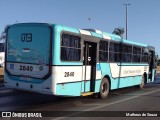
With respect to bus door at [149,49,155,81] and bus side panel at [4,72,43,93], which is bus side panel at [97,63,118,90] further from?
bus door at [149,49,155,81]

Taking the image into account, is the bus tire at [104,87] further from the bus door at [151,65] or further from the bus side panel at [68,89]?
the bus door at [151,65]

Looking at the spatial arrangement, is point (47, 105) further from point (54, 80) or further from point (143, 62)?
point (143, 62)

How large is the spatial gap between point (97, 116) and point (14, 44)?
4.33 metres

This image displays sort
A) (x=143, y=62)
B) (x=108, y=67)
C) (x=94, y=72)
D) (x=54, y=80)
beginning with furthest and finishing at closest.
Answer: (x=143, y=62)
(x=108, y=67)
(x=94, y=72)
(x=54, y=80)

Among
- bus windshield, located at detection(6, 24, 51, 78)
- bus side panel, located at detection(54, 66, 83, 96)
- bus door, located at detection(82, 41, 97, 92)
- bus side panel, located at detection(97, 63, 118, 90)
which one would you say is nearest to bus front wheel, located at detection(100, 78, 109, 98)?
bus side panel, located at detection(97, 63, 118, 90)

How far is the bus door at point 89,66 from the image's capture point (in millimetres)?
13164

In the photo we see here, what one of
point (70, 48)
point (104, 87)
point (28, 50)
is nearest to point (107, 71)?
point (104, 87)

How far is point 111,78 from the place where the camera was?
50.8 feet

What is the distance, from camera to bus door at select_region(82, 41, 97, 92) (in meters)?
13.2

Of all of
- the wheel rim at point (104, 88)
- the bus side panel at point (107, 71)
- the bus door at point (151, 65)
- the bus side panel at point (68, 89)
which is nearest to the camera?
the bus side panel at point (68, 89)

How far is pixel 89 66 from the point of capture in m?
13.6

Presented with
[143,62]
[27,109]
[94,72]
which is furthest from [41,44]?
[143,62]

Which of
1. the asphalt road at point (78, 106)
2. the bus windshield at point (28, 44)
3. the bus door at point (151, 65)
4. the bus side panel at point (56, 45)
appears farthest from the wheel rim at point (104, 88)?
the bus door at point (151, 65)

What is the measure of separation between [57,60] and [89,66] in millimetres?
2565
